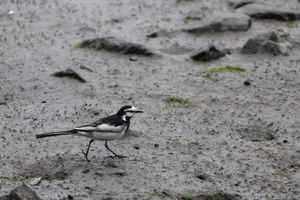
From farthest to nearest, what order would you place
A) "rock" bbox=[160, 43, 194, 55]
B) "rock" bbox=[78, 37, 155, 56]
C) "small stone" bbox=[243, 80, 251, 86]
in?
1. "rock" bbox=[160, 43, 194, 55]
2. "rock" bbox=[78, 37, 155, 56]
3. "small stone" bbox=[243, 80, 251, 86]

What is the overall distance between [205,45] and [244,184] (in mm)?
5799

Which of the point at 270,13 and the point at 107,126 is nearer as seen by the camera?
the point at 107,126

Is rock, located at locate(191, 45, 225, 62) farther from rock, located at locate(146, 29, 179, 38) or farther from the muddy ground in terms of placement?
rock, located at locate(146, 29, 179, 38)

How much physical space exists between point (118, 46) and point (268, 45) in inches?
113

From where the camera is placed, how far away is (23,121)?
444 inches

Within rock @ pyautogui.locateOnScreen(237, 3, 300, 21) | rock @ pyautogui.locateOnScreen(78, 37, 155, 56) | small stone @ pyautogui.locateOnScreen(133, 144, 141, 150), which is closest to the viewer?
small stone @ pyautogui.locateOnScreen(133, 144, 141, 150)

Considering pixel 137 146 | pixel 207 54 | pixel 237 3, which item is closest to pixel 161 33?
pixel 207 54

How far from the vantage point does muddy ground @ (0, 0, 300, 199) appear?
9.48m

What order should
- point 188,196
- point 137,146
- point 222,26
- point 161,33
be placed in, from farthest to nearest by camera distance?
point 222,26 → point 161,33 → point 137,146 → point 188,196

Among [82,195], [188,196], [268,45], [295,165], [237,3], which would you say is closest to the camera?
[82,195]

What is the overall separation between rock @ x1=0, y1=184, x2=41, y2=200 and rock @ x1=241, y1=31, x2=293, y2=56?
7147 millimetres

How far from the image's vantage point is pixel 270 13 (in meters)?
16.2

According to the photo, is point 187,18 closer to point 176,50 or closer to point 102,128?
point 176,50

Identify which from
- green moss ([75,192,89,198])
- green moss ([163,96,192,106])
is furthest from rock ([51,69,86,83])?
green moss ([75,192,89,198])
